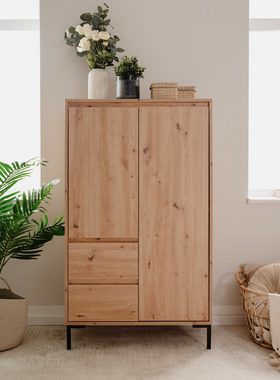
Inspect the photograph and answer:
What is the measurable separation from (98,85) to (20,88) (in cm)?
73

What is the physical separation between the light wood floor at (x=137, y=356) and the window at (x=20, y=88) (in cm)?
115

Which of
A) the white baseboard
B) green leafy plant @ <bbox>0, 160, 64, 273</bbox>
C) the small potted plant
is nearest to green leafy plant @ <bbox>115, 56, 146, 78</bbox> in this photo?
the small potted plant

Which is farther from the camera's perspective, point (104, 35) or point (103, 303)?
point (104, 35)

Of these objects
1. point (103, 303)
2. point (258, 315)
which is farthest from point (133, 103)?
point (258, 315)

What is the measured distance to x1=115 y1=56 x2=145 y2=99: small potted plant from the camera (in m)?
2.91

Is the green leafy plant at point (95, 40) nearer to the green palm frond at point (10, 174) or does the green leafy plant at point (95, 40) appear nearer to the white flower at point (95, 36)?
the white flower at point (95, 36)

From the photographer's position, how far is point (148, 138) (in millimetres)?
2818

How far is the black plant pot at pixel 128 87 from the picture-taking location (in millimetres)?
2904

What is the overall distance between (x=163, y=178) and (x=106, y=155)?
35cm

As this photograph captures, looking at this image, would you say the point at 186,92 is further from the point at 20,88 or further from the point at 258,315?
the point at 258,315

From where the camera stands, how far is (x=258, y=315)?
2.89 m

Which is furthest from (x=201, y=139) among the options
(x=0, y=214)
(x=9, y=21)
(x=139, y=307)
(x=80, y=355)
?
(x=9, y=21)

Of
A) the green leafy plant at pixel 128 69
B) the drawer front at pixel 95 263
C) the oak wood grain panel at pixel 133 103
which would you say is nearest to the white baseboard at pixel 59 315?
the drawer front at pixel 95 263

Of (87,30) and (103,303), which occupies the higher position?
(87,30)
